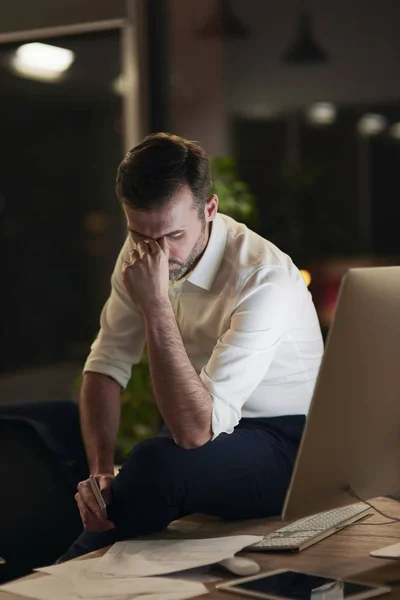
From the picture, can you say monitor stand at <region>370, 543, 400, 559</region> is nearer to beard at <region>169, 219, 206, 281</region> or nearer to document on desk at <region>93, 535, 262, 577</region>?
document on desk at <region>93, 535, 262, 577</region>

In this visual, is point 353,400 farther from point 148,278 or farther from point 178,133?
point 178,133

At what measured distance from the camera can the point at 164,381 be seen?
6.23ft

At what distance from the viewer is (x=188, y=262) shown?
2195mm

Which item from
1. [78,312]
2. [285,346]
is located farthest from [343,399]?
[78,312]

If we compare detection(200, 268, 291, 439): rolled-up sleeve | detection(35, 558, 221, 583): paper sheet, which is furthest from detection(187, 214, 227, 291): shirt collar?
detection(35, 558, 221, 583): paper sheet

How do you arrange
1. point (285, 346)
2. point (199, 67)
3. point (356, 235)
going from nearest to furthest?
point (285, 346)
point (356, 235)
point (199, 67)

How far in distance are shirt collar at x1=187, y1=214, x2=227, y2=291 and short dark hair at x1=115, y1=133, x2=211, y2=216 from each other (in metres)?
0.09

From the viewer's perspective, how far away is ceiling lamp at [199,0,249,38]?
168 inches

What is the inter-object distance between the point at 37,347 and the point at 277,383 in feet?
9.55

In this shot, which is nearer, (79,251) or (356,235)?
(356,235)

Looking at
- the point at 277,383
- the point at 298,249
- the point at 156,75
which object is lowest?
the point at 277,383

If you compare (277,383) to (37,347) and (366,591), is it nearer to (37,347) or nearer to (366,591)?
(366,591)

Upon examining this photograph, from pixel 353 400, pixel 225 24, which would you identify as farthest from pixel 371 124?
pixel 353 400

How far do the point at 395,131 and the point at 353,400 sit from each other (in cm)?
279
